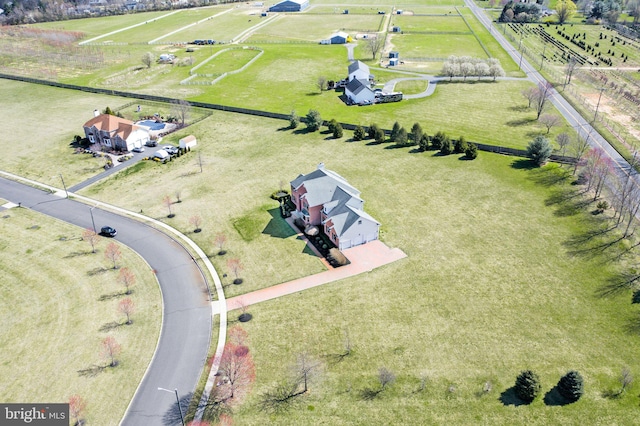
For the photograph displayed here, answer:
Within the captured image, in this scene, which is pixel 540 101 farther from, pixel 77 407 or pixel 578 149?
pixel 77 407

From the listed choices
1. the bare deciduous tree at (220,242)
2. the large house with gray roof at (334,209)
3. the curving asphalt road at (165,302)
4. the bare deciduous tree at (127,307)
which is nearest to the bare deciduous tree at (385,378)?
the curving asphalt road at (165,302)

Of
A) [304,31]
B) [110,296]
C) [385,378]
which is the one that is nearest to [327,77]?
[304,31]

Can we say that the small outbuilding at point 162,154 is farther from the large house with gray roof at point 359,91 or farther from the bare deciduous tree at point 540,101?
the bare deciduous tree at point 540,101

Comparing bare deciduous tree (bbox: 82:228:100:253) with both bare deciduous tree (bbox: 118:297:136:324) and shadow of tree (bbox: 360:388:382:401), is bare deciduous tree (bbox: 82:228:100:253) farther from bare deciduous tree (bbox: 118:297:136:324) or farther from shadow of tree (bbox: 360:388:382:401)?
shadow of tree (bbox: 360:388:382:401)

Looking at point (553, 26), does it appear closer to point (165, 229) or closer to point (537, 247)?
point (537, 247)

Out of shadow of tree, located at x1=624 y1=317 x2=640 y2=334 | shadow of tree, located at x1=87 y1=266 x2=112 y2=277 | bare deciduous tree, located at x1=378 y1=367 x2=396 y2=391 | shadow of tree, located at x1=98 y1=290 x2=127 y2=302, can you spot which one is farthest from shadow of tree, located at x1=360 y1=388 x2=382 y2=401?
shadow of tree, located at x1=87 y1=266 x2=112 y2=277

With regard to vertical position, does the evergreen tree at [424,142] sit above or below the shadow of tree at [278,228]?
above
